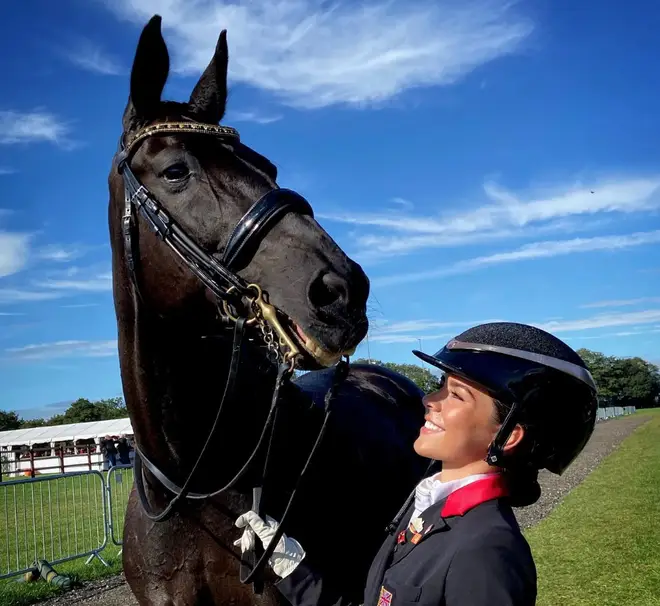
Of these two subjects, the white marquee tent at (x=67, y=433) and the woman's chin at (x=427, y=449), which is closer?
the woman's chin at (x=427, y=449)

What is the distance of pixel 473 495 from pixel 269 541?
3.58 feet

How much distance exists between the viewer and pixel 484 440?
78.5 inches

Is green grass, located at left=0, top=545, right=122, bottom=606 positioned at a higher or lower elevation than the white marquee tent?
higher

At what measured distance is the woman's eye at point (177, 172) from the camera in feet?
8.84

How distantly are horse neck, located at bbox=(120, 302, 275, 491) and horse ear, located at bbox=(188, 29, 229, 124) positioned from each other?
97 centimetres

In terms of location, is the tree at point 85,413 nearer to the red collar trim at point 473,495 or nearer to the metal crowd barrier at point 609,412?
the metal crowd barrier at point 609,412

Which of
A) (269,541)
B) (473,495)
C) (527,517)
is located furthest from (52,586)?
(473,495)

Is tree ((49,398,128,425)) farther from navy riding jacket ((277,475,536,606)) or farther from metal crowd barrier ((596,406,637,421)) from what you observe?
navy riding jacket ((277,475,536,606))

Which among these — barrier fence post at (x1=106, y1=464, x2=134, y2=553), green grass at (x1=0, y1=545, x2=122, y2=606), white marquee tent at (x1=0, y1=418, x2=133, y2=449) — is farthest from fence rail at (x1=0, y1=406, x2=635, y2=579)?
white marquee tent at (x1=0, y1=418, x2=133, y2=449)

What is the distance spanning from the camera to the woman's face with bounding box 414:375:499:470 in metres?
1.98

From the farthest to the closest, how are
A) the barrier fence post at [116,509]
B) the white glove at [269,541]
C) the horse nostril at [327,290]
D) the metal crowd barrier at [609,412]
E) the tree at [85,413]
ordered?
the tree at [85,413] < the metal crowd barrier at [609,412] < the barrier fence post at [116,509] < the white glove at [269,541] < the horse nostril at [327,290]

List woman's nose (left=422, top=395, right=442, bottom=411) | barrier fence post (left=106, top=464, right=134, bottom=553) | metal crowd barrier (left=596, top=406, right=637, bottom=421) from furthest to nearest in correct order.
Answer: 1. metal crowd barrier (left=596, top=406, right=637, bottom=421)
2. barrier fence post (left=106, top=464, right=134, bottom=553)
3. woman's nose (left=422, top=395, right=442, bottom=411)

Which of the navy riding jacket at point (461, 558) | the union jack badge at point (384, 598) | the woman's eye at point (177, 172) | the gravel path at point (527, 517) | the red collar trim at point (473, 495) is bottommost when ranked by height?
the gravel path at point (527, 517)

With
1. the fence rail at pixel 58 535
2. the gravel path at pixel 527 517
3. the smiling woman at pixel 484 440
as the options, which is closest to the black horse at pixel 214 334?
the smiling woman at pixel 484 440
